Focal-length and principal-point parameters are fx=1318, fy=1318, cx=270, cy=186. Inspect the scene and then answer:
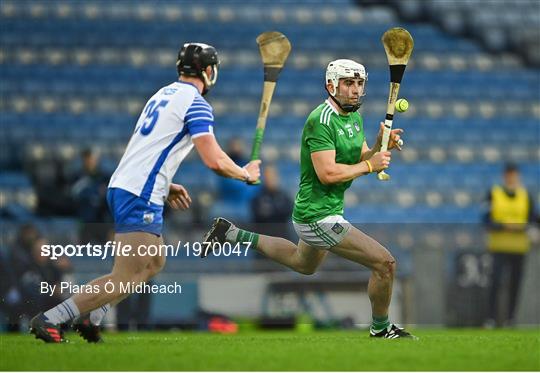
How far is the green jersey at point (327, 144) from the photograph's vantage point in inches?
370

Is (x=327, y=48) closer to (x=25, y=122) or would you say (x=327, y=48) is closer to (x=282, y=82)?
(x=282, y=82)

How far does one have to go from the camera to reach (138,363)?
24.5ft

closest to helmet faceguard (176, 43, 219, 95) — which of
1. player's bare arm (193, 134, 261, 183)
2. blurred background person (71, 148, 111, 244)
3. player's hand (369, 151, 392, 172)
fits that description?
player's bare arm (193, 134, 261, 183)

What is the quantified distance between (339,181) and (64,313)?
2.21 metres

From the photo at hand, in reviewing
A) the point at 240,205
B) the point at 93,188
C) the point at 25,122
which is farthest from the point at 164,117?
the point at 25,122

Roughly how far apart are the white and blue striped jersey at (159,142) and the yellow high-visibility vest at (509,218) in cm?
734

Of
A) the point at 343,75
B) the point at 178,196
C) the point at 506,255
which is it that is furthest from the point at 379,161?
the point at 506,255

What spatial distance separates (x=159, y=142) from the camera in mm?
8406

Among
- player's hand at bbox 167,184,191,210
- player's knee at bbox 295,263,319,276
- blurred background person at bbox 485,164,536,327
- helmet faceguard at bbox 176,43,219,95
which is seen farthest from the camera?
blurred background person at bbox 485,164,536,327

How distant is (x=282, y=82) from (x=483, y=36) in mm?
4315

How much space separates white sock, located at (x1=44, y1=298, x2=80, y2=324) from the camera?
829 cm

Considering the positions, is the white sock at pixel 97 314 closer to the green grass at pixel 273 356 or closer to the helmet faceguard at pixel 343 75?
the green grass at pixel 273 356

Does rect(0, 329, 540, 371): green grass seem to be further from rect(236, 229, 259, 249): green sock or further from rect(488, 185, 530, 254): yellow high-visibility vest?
rect(488, 185, 530, 254): yellow high-visibility vest

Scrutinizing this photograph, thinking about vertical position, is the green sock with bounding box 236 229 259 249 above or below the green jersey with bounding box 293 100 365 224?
below
